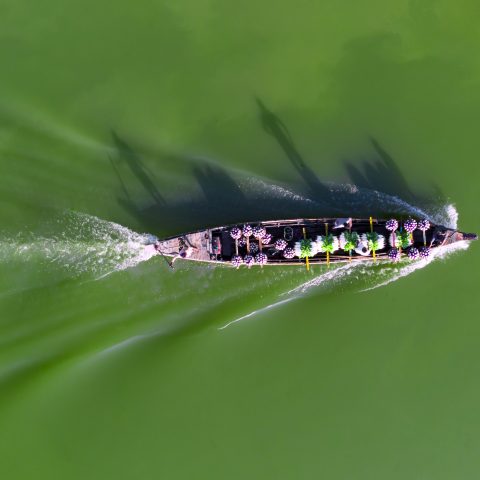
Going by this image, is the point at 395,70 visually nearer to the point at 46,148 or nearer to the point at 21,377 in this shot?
the point at 46,148

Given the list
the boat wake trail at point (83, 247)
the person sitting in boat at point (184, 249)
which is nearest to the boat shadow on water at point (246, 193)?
the boat wake trail at point (83, 247)

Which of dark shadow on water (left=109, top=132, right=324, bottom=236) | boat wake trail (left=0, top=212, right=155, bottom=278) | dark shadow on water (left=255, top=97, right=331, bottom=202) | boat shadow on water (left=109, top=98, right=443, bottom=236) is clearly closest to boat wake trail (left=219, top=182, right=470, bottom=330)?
boat shadow on water (left=109, top=98, right=443, bottom=236)

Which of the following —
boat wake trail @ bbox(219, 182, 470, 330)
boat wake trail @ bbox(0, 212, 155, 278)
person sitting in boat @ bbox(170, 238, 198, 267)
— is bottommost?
boat wake trail @ bbox(219, 182, 470, 330)

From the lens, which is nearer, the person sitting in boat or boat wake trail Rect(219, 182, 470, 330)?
the person sitting in boat

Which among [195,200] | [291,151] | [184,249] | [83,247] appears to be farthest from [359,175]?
[83,247]

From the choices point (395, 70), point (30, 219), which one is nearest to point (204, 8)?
point (395, 70)

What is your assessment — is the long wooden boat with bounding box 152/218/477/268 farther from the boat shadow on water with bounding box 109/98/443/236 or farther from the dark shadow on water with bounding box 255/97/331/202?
the dark shadow on water with bounding box 255/97/331/202
